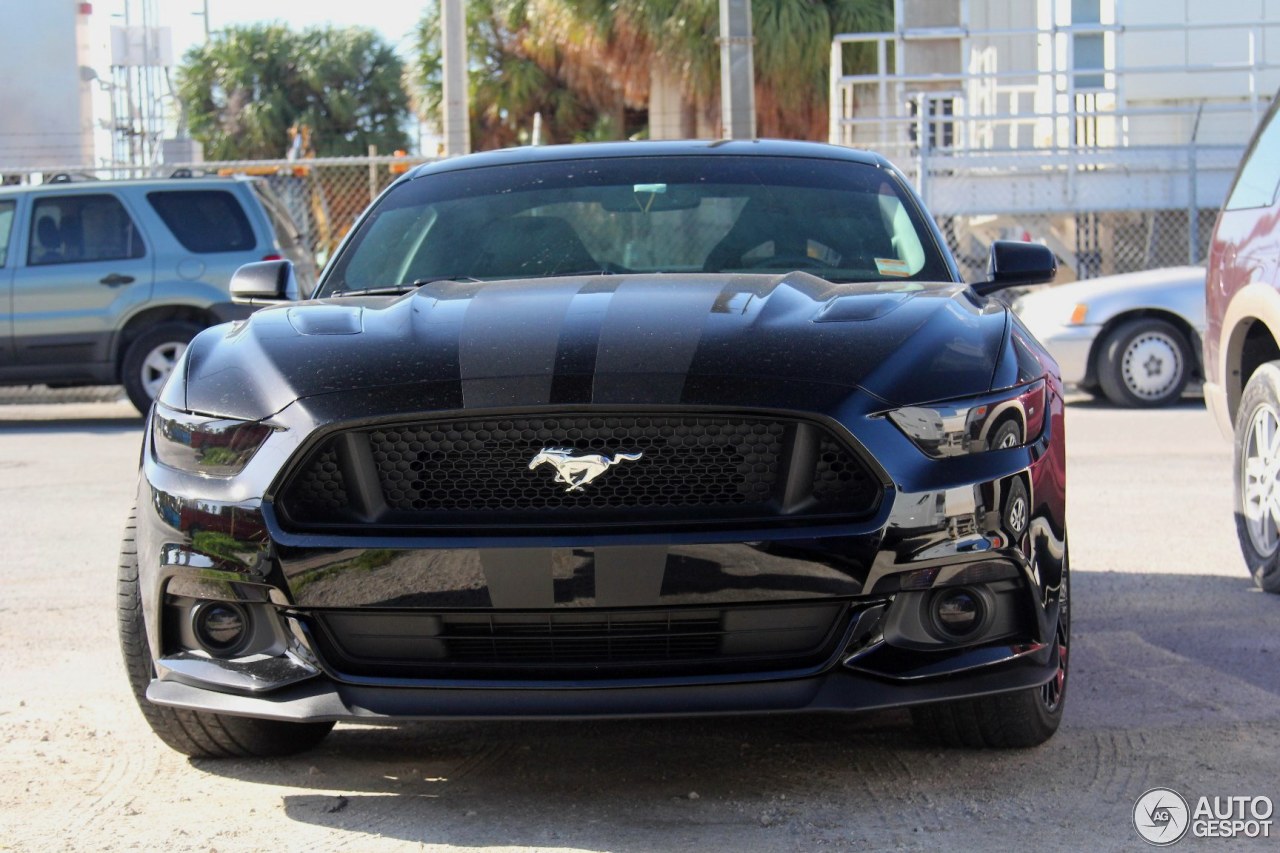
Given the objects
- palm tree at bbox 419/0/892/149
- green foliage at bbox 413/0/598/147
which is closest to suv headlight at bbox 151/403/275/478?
palm tree at bbox 419/0/892/149

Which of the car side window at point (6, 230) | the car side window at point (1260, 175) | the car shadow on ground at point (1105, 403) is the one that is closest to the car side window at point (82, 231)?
the car side window at point (6, 230)

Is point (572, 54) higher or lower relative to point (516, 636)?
higher

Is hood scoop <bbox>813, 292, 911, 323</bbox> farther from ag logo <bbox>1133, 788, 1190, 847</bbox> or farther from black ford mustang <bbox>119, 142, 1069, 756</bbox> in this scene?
ag logo <bbox>1133, 788, 1190, 847</bbox>

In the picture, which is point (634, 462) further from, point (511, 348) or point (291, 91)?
point (291, 91)

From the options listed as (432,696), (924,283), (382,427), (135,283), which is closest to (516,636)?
(432,696)

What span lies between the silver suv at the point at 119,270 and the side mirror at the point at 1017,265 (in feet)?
29.1

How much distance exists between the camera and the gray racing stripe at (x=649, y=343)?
3.26 metres

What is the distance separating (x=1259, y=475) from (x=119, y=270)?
373 inches

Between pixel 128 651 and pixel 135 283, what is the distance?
955 cm

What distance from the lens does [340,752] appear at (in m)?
4.03

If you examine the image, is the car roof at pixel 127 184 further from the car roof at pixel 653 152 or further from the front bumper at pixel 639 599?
the front bumper at pixel 639 599

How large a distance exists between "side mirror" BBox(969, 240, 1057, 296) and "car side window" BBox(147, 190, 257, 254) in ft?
29.6

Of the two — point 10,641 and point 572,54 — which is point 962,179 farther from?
point 572,54

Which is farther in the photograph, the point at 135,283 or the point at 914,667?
the point at 135,283
